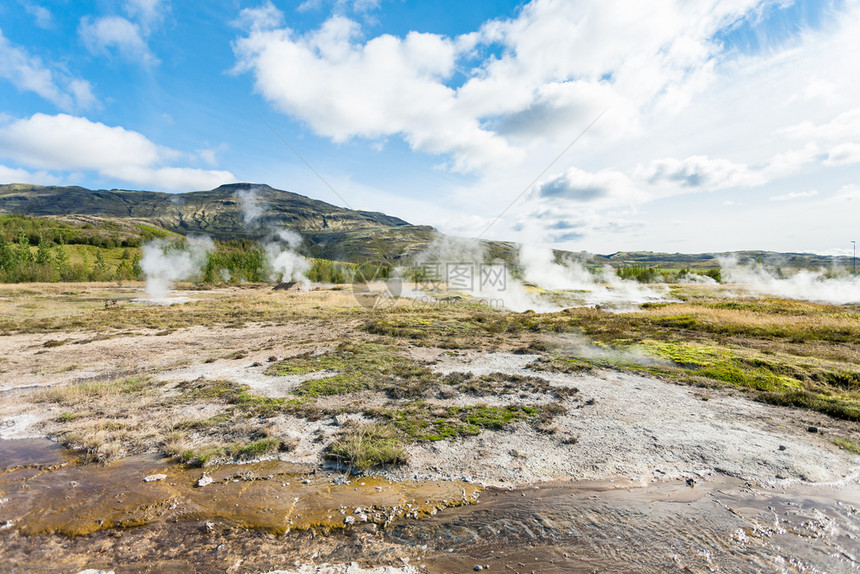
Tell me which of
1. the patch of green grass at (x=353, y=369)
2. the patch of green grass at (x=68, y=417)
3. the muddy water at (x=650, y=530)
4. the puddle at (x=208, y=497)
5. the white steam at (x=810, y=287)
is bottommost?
the patch of green grass at (x=353, y=369)

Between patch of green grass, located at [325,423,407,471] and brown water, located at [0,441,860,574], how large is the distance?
56 centimetres

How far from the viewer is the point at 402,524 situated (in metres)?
5.89

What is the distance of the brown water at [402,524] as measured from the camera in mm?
5109

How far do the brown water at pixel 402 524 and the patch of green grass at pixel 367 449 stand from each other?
0.56 m

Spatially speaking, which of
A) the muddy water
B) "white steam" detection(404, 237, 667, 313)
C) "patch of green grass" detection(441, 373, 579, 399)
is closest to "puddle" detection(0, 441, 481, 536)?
the muddy water

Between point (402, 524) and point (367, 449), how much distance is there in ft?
7.55

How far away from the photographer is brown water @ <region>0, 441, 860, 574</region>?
5109 mm

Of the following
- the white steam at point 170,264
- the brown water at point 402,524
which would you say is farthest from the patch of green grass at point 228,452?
the white steam at point 170,264

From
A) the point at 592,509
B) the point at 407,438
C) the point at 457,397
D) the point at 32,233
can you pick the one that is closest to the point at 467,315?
the point at 457,397

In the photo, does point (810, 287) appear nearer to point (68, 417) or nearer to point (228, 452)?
point (228, 452)

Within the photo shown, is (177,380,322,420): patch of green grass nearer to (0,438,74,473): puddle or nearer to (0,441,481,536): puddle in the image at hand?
(0,441,481,536): puddle

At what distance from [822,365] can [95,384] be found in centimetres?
2937

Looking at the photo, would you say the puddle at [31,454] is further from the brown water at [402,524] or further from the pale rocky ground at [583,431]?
the pale rocky ground at [583,431]

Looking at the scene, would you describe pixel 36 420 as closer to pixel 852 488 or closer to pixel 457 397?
pixel 457 397
